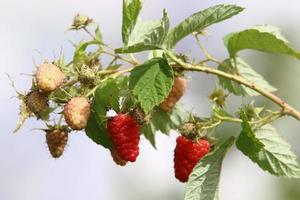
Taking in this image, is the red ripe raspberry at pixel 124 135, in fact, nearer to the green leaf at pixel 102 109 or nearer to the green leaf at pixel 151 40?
the green leaf at pixel 102 109

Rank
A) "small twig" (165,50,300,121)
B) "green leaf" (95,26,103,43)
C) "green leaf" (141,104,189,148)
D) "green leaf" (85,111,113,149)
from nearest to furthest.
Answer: "green leaf" (85,111,113,149), "small twig" (165,50,300,121), "green leaf" (95,26,103,43), "green leaf" (141,104,189,148)

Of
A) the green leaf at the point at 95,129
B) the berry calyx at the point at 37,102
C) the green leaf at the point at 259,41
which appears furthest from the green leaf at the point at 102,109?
the green leaf at the point at 259,41

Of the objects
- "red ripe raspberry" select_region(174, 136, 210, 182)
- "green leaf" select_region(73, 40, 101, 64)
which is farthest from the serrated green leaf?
"red ripe raspberry" select_region(174, 136, 210, 182)

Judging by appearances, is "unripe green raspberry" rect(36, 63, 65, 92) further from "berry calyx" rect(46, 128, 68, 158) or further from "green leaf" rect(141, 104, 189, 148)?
"green leaf" rect(141, 104, 189, 148)

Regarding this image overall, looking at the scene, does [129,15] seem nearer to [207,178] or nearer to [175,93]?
[175,93]

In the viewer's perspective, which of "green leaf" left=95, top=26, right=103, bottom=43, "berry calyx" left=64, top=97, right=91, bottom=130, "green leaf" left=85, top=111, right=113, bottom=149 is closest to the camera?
"berry calyx" left=64, top=97, right=91, bottom=130
